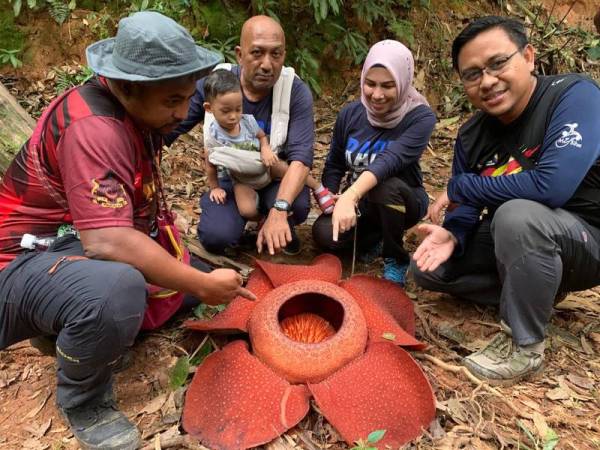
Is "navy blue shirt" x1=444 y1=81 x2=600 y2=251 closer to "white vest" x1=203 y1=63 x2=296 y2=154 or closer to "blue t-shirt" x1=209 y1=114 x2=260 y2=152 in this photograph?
"white vest" x1=203 y1=63 x2=296 y2=154

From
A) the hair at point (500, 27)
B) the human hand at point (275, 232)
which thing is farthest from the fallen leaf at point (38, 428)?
the hair at point (500, 27)

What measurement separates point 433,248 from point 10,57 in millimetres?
4419

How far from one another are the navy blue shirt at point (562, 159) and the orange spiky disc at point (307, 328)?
1064mm

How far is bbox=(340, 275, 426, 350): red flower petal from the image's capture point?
270cm

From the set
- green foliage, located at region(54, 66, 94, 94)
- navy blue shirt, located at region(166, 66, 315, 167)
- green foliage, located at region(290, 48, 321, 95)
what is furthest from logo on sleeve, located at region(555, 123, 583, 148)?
green foliage, located at region(54, 66, 94, 94)

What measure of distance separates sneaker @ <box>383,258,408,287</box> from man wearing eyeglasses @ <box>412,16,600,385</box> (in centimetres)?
68

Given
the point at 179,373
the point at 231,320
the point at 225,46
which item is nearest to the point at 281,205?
the point at 231,320

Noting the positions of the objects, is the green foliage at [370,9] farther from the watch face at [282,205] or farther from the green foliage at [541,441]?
the green foliage at [541,441]

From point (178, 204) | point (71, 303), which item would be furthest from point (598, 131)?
point (178, 204)

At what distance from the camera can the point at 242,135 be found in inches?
139

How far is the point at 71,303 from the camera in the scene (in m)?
2.04

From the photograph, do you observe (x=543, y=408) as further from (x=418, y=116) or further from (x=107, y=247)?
(x=107, y=247)

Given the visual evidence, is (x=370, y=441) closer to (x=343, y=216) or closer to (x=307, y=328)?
(x=307, y=328)

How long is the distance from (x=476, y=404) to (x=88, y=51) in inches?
93.1
